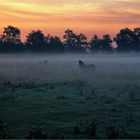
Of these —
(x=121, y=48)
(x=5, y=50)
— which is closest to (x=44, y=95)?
(x=5, y=50)

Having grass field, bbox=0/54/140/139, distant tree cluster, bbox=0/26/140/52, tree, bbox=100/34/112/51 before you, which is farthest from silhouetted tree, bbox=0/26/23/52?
grass field, bbox=0/54/140/139

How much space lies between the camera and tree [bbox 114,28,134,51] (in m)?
115

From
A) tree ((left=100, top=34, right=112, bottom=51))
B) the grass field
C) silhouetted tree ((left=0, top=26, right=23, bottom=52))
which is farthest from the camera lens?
tree ((left=100, top=34, right=112, bottom=51))

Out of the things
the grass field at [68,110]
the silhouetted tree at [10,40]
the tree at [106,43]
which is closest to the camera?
the grass field at [68,110]

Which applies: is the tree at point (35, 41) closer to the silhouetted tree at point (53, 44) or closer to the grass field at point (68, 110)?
the silhouetted tree at point (53, 44)

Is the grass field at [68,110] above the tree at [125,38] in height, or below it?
below

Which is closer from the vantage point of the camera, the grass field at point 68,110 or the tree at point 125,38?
the grass field at point 68,110

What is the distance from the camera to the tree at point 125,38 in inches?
4516

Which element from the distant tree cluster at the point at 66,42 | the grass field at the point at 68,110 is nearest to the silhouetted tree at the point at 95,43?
the distant tree cluster at the point at 66,42

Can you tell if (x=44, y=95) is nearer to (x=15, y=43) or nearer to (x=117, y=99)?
(x=117, y=99)

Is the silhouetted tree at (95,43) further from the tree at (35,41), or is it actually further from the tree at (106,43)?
the tree at (35,41)

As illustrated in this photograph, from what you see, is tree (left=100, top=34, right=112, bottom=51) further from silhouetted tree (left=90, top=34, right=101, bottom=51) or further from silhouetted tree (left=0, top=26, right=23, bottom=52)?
silhouetted tree (left=0, top=26, right=23, bottom=52)

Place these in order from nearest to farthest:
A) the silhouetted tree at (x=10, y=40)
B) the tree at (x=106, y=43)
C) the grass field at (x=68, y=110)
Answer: the grass field at (x=68, y=110) < the silhouetted tree at (x=10, y=40) < the tree at (x=106, y=43)

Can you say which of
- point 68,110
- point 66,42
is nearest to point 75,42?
point 66,42
